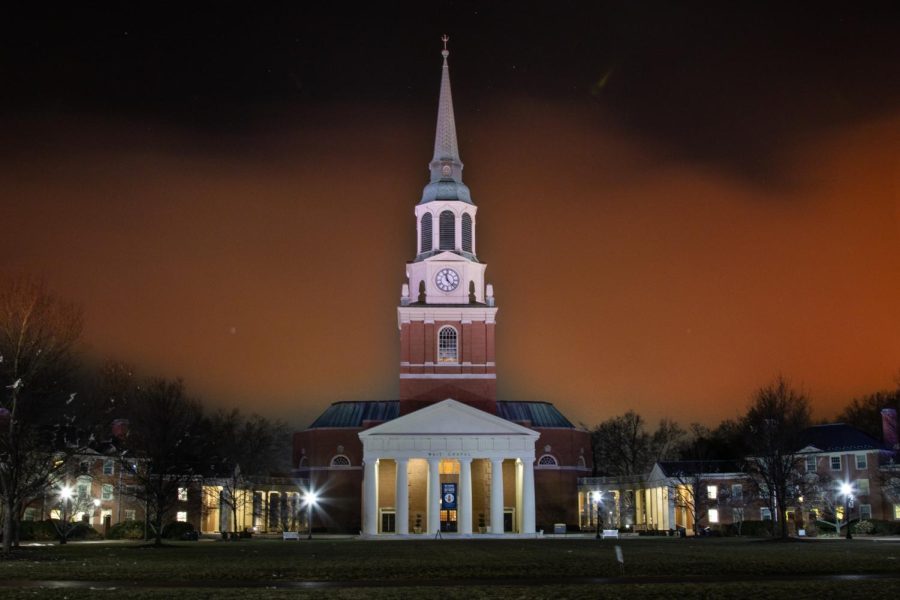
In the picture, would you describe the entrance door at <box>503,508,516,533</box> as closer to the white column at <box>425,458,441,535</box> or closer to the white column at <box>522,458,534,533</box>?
the white column at <box>522,458,534,533</box>

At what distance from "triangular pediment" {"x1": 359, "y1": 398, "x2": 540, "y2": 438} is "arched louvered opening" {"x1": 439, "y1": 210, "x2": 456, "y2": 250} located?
46.5 ft

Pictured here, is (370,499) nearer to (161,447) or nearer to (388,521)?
(388,521)

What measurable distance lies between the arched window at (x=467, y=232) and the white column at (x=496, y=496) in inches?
737

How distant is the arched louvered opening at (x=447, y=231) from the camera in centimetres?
8969

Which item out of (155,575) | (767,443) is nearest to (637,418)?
(767,443)

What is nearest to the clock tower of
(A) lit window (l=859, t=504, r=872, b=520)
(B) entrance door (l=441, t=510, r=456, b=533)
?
(B) entrance door (l=441, t=510, r=456, b=533)

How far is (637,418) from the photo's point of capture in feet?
468

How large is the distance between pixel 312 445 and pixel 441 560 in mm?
57697

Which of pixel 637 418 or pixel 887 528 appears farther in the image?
pixel 637 418

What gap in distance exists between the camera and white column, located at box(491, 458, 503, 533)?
268 feet

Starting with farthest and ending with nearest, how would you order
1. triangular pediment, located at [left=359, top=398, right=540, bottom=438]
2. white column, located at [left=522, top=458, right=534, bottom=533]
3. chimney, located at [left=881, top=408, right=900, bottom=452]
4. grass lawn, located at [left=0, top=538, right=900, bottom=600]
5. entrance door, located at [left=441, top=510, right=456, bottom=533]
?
1. chimney, located at [left=881, top=408, right=900, bottom=452]
2. entrance door, located at [left=441, top=510, right=456, bottom=533]
3. white column, located at [left=522, top=458, right=534, bottom=533]
4. triangular pediment, located at [left=359, top=398, right=540, bottom=438]
5. grass lawn, located at [left=0, top=538, right=900, bottom=600]

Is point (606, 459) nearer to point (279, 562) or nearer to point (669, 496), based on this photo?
point (669, 496)

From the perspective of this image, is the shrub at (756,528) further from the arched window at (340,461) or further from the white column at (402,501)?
the arched window at (340,461)

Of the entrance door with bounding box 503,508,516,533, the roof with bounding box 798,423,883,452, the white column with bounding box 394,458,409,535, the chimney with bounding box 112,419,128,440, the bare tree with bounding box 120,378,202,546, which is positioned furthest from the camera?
the chimney with bounding box 112,419,128,440
